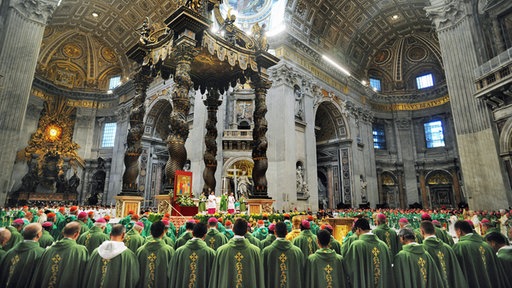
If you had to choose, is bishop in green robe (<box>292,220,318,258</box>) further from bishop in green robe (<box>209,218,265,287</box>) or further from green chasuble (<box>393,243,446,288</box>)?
green chasuble (<box>393,243,446,288</box>)

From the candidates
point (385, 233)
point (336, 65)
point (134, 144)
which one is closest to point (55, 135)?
point (134, 144)

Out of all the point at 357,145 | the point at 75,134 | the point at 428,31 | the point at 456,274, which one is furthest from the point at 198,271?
the point at 428,31

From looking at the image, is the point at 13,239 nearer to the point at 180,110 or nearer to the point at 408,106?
the point at 180,110

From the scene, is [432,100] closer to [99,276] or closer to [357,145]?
[357,145]

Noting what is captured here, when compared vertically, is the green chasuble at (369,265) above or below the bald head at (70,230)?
below

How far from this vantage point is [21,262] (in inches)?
99.6

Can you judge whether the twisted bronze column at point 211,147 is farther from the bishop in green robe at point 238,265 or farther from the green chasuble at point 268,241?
the bishop in green robe at point 238,265

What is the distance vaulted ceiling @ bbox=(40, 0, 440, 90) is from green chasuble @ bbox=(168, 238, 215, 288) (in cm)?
1664

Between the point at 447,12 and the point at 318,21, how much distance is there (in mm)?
8251

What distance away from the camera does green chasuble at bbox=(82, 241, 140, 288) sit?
243 centimetres

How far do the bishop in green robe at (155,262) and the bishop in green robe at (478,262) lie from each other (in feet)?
9.95

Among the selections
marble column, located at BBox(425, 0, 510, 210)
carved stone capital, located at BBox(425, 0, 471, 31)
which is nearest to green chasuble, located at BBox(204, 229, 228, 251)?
marble column, located at BBox(425, 0, 510, 210)

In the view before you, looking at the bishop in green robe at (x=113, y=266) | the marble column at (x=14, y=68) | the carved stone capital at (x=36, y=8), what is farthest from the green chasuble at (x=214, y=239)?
the carved stone capital at (x=36, y=8)

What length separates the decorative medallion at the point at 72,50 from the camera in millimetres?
22656
